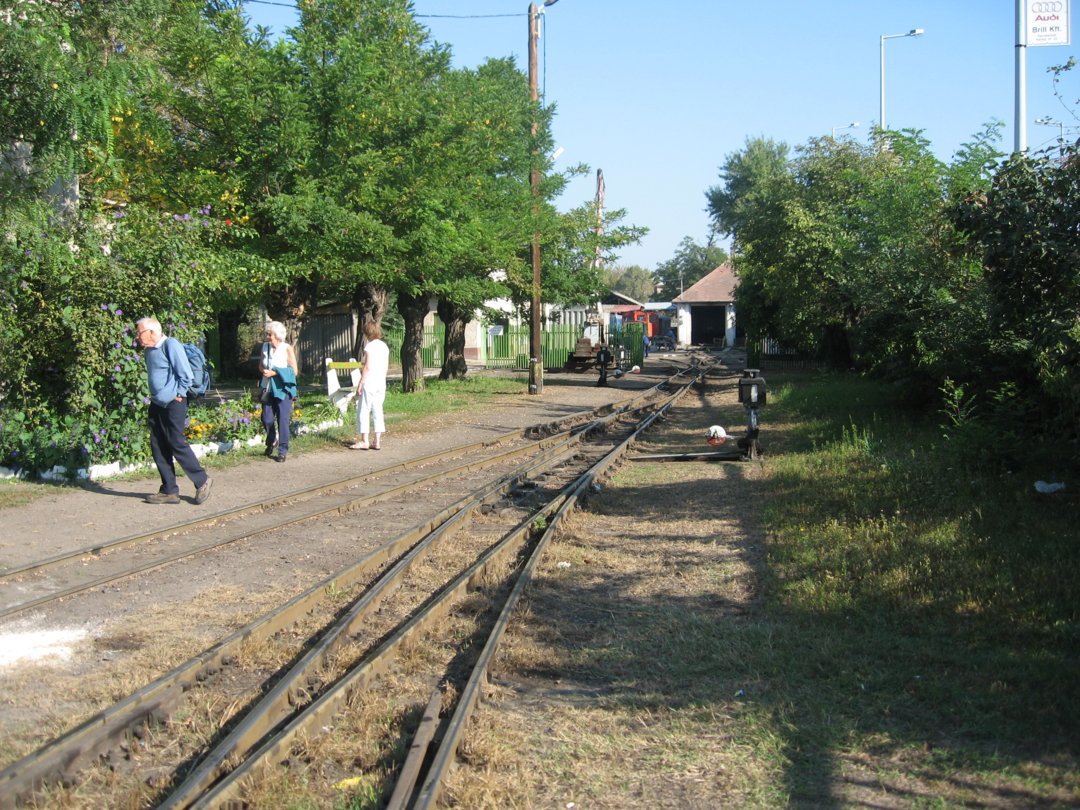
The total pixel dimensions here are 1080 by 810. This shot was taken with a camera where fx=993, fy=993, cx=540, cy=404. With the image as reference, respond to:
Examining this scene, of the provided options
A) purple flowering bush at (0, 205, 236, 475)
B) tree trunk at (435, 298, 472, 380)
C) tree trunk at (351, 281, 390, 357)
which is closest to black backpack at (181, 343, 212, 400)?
purple flowering bush at (0, 205, 236, 475)

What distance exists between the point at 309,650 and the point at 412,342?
2091cm

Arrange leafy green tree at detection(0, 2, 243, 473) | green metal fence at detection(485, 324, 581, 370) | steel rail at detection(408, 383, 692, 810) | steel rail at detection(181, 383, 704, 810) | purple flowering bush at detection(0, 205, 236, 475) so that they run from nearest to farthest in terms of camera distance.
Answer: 1. steel rail at detection(181, 383, 704, 810)
2. steel rail at detection(408, 383, 692, 810)
3. leafy green tree at detection(0, 2, 243, 473)
4. purple flowering bush at detection(0, 205, 236, 475)
5. green metal fence at detection(485, 324, 581, 370)

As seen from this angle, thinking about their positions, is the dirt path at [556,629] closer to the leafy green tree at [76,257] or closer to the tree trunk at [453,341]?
the leafy green tree at [76,257]

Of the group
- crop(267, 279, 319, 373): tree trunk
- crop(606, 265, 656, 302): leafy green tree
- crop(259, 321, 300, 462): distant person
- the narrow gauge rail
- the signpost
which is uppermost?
crop(606, 265, 656, 302): leafy green tree

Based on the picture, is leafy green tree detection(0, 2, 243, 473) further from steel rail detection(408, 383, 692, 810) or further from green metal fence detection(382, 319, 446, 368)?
green metal fence detection(382, 319, 446, 368)

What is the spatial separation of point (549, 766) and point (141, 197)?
13.0 meters

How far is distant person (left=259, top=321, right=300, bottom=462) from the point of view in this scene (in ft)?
41.0

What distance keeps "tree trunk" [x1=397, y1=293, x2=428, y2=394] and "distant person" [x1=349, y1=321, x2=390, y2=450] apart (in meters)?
10.9

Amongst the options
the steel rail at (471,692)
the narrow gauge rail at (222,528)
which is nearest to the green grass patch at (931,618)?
the steel rail at (471,692)

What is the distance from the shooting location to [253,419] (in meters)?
13.8

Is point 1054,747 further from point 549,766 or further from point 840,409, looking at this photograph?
point 840,409

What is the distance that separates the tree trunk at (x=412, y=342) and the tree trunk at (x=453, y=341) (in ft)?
11.1

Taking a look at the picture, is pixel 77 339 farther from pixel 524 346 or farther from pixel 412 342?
pixel 524 346

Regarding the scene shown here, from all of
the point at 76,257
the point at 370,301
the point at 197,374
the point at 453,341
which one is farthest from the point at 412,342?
the point at 197,374
